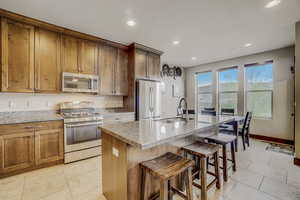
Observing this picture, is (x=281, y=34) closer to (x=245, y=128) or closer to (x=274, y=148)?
(x=245, y=128)

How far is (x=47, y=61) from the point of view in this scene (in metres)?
2.80

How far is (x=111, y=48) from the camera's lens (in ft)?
12.1

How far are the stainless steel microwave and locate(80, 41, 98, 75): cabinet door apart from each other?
0.16 m

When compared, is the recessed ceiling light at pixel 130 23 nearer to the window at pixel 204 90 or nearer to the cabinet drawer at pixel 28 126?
the cabinet drawer at pixel 28 126

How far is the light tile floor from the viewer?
183 centimetres

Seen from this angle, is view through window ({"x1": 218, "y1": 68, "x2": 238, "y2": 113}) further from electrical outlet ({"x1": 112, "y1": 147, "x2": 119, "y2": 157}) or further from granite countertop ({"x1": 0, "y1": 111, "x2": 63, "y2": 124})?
granite countertop ({"x1": 0, "y1": 111, "x2": 63, "y2": 124})

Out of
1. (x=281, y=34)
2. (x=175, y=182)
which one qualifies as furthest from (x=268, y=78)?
(x=175, y=182)

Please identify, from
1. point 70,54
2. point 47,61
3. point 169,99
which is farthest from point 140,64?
point 169,99

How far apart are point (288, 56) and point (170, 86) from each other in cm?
375

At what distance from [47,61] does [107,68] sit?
1283mm

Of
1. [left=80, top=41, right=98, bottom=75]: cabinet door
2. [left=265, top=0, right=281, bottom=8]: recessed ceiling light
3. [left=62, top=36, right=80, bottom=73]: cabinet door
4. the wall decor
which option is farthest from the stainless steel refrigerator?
[left=265, top=0, right=281, bottom=8]: recessed ceiling light

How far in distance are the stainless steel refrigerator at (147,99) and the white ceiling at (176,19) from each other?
111 centimetres

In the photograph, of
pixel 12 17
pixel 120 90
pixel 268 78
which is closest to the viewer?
pixel 12 17

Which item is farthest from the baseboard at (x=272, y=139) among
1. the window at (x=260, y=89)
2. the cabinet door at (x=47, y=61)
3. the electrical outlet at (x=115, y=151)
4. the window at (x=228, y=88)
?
the cabinet door at (x=47, y=61)
